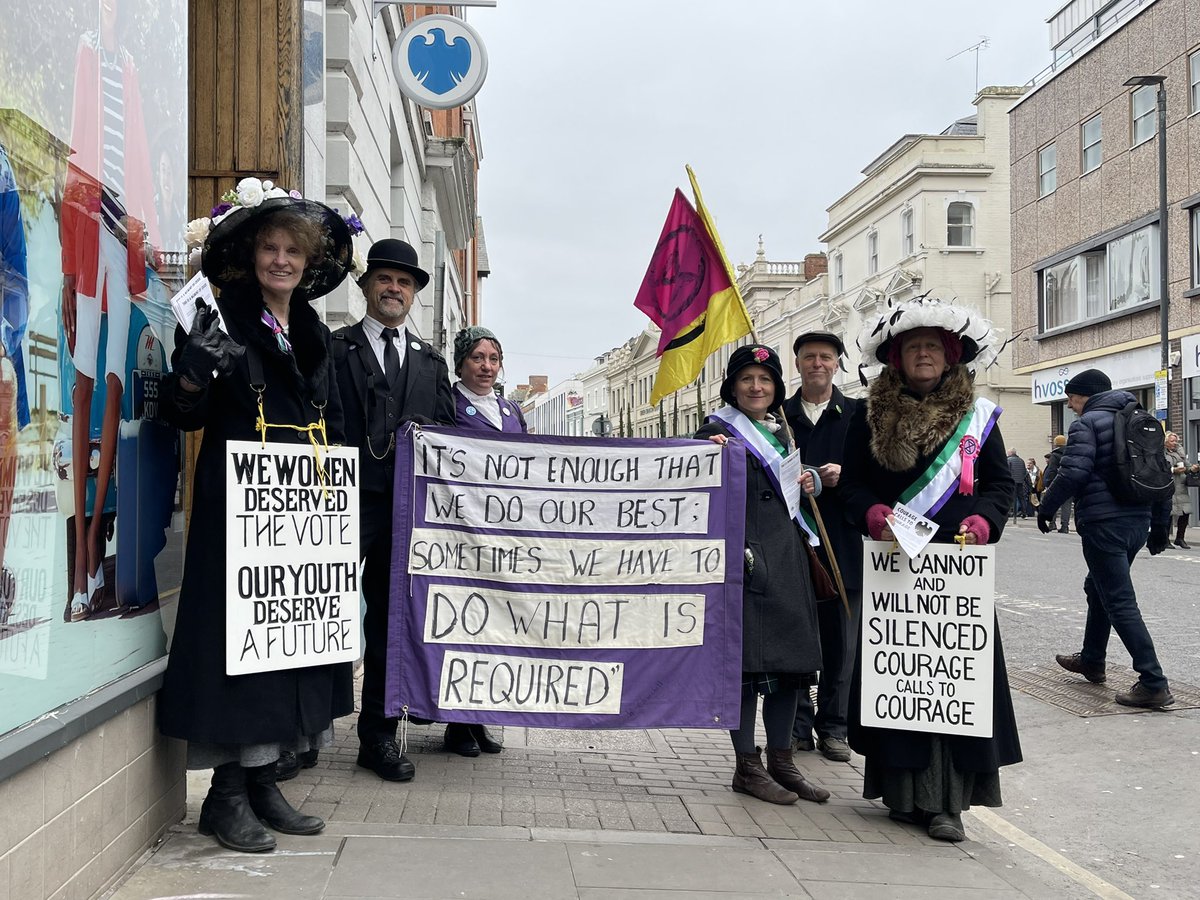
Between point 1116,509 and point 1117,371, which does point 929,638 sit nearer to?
point 1116,509

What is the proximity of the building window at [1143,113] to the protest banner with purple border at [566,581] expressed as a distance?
2641cm

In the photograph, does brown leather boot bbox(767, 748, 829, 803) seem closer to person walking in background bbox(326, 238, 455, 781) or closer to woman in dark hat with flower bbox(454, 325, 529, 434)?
person walking in background bbox(326, 238, 455, 781)

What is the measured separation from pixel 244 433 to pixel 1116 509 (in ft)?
18.2

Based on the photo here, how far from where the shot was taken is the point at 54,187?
314 centimetres

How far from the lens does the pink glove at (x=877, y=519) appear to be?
479cm

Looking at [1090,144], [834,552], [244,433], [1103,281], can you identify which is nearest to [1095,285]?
[1103,281]

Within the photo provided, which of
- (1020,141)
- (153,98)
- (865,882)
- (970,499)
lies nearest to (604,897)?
(865,882)

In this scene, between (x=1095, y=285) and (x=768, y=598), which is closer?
(x=768, y=598)

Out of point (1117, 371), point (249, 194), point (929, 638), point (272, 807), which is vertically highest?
point (1117, 371)

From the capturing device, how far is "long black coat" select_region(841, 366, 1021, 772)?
4648mm

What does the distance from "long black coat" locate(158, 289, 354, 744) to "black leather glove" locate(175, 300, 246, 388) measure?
0.09 meters

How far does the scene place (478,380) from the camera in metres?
5.84

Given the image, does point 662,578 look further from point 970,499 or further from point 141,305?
point 141,305

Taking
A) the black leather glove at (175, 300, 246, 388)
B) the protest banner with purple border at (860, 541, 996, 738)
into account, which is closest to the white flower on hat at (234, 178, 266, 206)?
the black leather glove at (175, 300, 246, 388)
